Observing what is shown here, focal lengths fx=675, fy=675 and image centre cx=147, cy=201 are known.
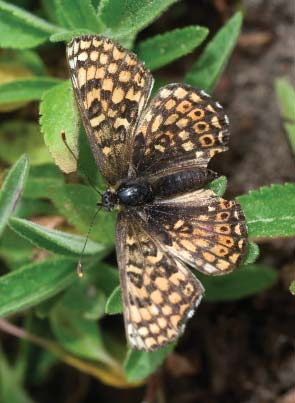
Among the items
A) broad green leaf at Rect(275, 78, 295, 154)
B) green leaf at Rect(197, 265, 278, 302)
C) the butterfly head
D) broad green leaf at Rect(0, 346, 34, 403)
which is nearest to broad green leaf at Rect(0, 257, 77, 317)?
the butterfly head

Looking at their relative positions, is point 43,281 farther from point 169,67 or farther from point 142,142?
point 169,67

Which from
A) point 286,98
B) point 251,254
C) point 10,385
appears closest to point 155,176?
point 251,254

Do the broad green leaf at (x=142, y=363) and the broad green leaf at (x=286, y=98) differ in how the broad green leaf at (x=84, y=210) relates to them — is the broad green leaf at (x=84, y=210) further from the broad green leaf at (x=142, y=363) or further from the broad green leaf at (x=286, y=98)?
the broad green leaf at (x=286, y=98)

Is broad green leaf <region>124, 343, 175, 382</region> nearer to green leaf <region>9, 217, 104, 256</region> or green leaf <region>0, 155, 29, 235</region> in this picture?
green leaf <region>9, 217, 104, 256</region>

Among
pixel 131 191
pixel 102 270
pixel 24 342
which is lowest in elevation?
pixel 24 342

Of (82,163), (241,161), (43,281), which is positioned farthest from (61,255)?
(241,161)

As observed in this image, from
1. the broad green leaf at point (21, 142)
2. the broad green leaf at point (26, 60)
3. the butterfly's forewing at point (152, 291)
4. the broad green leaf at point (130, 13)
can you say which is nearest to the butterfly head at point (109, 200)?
the butterfly's forewing at point (152, 291)
